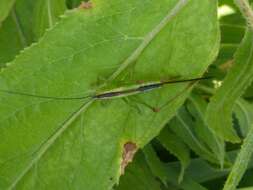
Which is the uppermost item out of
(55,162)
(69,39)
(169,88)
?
(69,39)

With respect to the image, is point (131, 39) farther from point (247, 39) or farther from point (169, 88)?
point (247, 39)

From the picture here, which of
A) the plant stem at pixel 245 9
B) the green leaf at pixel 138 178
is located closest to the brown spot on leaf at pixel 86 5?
the plant stem at pixel 245 9

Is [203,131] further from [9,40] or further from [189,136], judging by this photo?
[9,40]

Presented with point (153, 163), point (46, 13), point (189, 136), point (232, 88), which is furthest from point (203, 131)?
point (46, 13)

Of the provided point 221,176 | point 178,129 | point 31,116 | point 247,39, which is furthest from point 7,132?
point 221,176

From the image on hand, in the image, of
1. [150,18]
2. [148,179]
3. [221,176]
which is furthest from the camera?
[221,176]

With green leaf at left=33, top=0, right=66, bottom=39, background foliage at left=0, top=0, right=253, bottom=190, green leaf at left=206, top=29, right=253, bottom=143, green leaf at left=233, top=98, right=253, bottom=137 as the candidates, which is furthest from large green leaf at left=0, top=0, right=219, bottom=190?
green leaf at left=233, top=98, right=253, bottom=137

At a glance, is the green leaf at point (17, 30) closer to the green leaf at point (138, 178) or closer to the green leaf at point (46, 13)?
the green leaf at point (46, 13)
